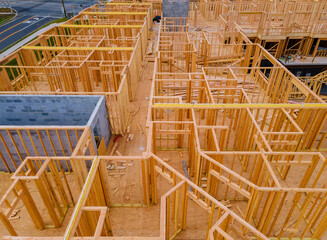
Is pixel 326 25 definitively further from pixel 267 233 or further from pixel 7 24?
pixel 7 24

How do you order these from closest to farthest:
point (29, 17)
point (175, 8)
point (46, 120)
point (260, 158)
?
point (260, 158)
point (46, 120)
point (175, 8)
point (29, 17)

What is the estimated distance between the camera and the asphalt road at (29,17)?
28.4 metres

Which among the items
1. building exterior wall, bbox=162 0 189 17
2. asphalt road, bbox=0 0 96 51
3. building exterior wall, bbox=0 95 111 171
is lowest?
asphalt road, bbox=0 0 96 51

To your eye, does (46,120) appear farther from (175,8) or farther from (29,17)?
(29,17)

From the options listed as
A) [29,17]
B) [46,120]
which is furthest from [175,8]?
[29,17]

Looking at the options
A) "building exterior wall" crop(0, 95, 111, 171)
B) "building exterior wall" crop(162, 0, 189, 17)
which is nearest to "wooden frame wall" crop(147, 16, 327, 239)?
"building exterior wall" crop(0, 95, 111, 171)

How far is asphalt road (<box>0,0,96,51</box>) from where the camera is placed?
2844 cm

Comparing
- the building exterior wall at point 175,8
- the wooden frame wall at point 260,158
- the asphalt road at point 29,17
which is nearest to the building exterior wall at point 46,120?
the wooden frame wall at point 260,158

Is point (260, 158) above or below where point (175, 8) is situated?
below

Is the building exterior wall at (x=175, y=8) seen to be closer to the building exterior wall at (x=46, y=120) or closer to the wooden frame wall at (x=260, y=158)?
the wooden frame wall at (x=260, y=158)

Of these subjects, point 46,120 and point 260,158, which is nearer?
point 260,158

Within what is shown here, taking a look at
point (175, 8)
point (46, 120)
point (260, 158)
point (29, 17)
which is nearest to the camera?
point (260, 158)

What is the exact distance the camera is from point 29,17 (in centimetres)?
3766

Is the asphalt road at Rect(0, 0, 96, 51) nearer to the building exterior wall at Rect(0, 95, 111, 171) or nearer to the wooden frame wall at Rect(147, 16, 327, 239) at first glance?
the building exterior wall at Rect(0, 95, 111, 171)
